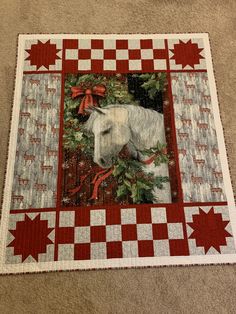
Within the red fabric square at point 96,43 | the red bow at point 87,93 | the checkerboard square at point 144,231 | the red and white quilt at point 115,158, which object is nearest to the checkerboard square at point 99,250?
the red and white quilt at point 115,158

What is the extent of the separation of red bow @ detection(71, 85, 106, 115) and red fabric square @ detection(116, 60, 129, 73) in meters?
0.09

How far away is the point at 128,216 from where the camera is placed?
117 cm

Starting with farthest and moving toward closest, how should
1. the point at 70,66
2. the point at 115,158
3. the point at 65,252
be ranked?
the point at 70,66 < the point at 115,158 < the point at 65,252

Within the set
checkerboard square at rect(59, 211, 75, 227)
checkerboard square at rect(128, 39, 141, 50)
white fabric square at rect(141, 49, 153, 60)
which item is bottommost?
checkerboard square at rect(59, 211, 75, 227)

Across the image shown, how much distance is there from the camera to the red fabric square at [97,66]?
4.50ft

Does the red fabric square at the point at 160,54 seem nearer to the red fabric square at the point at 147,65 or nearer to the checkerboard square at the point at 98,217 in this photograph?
the red fabric square at the point at 147,65

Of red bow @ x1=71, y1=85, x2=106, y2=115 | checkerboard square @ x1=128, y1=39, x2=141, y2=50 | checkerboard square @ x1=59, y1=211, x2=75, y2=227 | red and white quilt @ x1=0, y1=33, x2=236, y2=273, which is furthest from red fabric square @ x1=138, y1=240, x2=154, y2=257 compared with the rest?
checkerboard square @ x1=128, y1=39, x2=141, y2=50

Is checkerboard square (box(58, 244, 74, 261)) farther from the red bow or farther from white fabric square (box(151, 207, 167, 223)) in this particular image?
the red bow

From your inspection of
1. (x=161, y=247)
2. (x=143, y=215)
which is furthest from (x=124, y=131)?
(x=161, y=247)

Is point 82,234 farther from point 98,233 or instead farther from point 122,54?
point 122,54

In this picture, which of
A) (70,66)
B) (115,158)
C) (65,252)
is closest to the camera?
(65,252)

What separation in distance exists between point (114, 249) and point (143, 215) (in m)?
0.14

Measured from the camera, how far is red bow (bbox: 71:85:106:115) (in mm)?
1311

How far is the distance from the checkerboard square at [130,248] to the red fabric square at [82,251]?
11 centimetres
